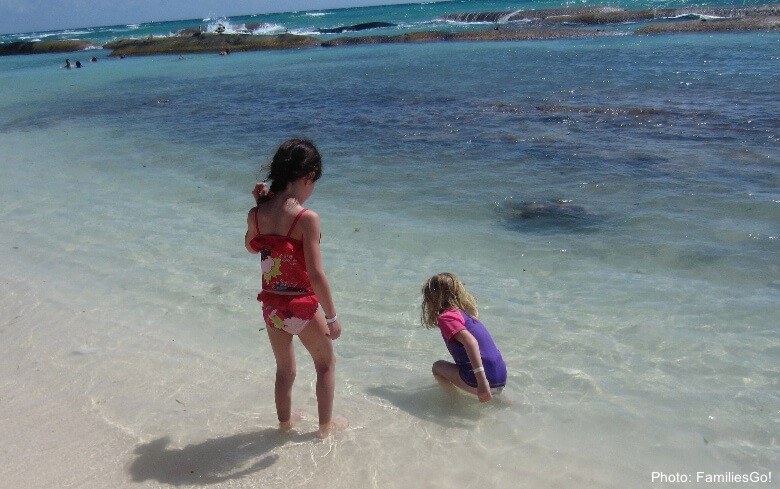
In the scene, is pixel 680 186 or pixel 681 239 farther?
pixel 680 186

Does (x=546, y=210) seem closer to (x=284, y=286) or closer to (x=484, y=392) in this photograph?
(x=484, y=392)

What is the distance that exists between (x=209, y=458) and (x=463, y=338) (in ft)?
5.39

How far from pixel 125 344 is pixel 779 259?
19.3 feet

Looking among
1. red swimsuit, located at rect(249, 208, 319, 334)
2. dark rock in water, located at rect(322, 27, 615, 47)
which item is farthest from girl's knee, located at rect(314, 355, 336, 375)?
dark rock in water, located at rect(322, 27, 615, 47)

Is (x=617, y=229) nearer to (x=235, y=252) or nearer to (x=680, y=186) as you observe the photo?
(x=680, y=186)

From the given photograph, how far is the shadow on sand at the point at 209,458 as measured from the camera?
3629 millimetres

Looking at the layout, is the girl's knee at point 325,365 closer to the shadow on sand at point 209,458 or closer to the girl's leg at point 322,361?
the girl's leg at point 322,361

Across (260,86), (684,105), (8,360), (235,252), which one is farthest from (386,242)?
(260,86)

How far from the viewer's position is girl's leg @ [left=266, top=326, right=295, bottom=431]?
3697 mm

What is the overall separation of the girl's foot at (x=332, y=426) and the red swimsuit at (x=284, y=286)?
73 cm

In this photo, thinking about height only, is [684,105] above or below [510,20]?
below

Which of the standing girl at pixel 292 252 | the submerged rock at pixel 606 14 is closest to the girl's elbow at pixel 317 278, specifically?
the standing girl at pixel 292 252

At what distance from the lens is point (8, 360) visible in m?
5.03

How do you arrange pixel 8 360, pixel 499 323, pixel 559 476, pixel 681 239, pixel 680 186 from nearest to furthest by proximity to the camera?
pixel 559 476
pixel 8 360
pixel 499 323
pixel 681 239
pixel 680 186
